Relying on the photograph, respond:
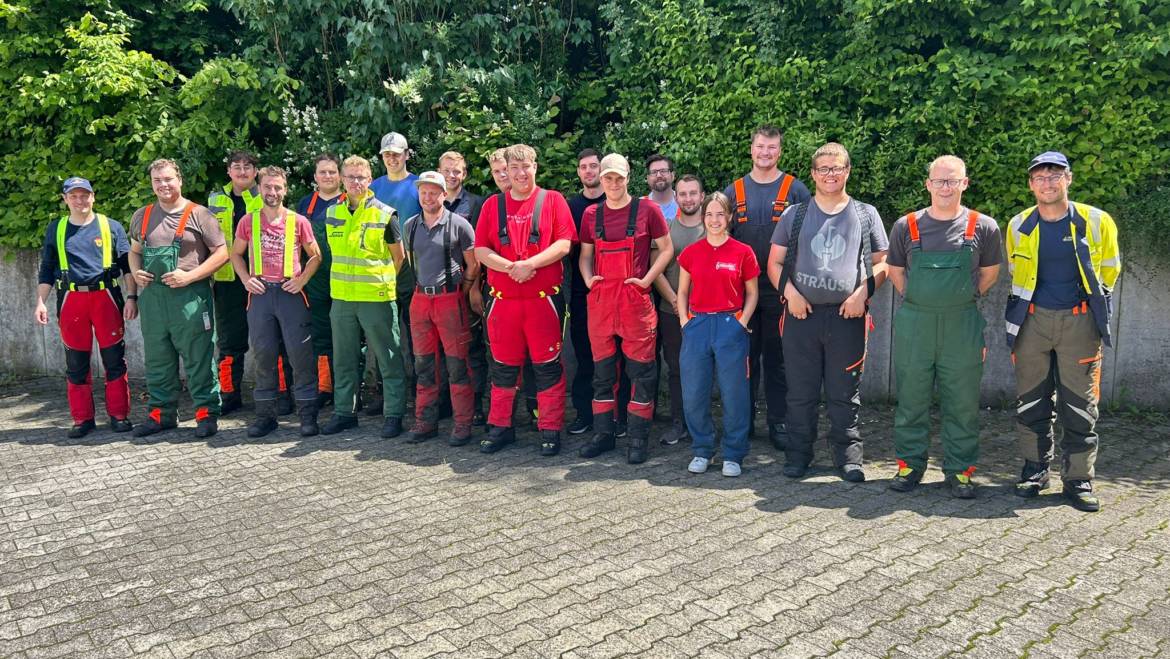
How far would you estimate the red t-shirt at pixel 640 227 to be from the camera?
20.1 ft

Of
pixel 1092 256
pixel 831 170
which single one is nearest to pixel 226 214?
pixel 831 170

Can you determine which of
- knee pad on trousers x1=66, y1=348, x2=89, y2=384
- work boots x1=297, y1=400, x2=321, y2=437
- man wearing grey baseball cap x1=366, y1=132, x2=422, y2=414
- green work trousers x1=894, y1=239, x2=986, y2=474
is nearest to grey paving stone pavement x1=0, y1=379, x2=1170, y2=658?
green work trousers x1=894, y1=239, x2=986, y2=474

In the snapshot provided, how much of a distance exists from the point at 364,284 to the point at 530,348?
1404mm

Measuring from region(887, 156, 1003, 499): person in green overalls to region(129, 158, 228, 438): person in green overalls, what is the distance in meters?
5.08

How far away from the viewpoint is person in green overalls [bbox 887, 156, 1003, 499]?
5.33 metres

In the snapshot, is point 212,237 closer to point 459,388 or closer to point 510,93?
point 459,388

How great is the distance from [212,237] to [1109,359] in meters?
7.29

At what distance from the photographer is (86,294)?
7.02m

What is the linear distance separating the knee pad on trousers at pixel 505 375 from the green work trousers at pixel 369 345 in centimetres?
85

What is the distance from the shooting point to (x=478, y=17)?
8.61 metres

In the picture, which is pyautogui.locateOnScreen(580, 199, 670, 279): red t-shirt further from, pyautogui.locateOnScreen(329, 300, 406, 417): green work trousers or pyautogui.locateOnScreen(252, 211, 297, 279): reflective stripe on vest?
pyautogui.locateOnScreen(252, 211, 297, 279): reflective stripe on vest

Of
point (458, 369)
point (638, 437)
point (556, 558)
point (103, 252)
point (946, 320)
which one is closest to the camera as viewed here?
point (556, 558)

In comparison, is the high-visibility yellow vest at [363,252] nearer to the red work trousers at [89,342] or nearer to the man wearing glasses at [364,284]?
the man wearing glasses at [364,284]

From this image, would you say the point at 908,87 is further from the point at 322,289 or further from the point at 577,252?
the point at 322,289
